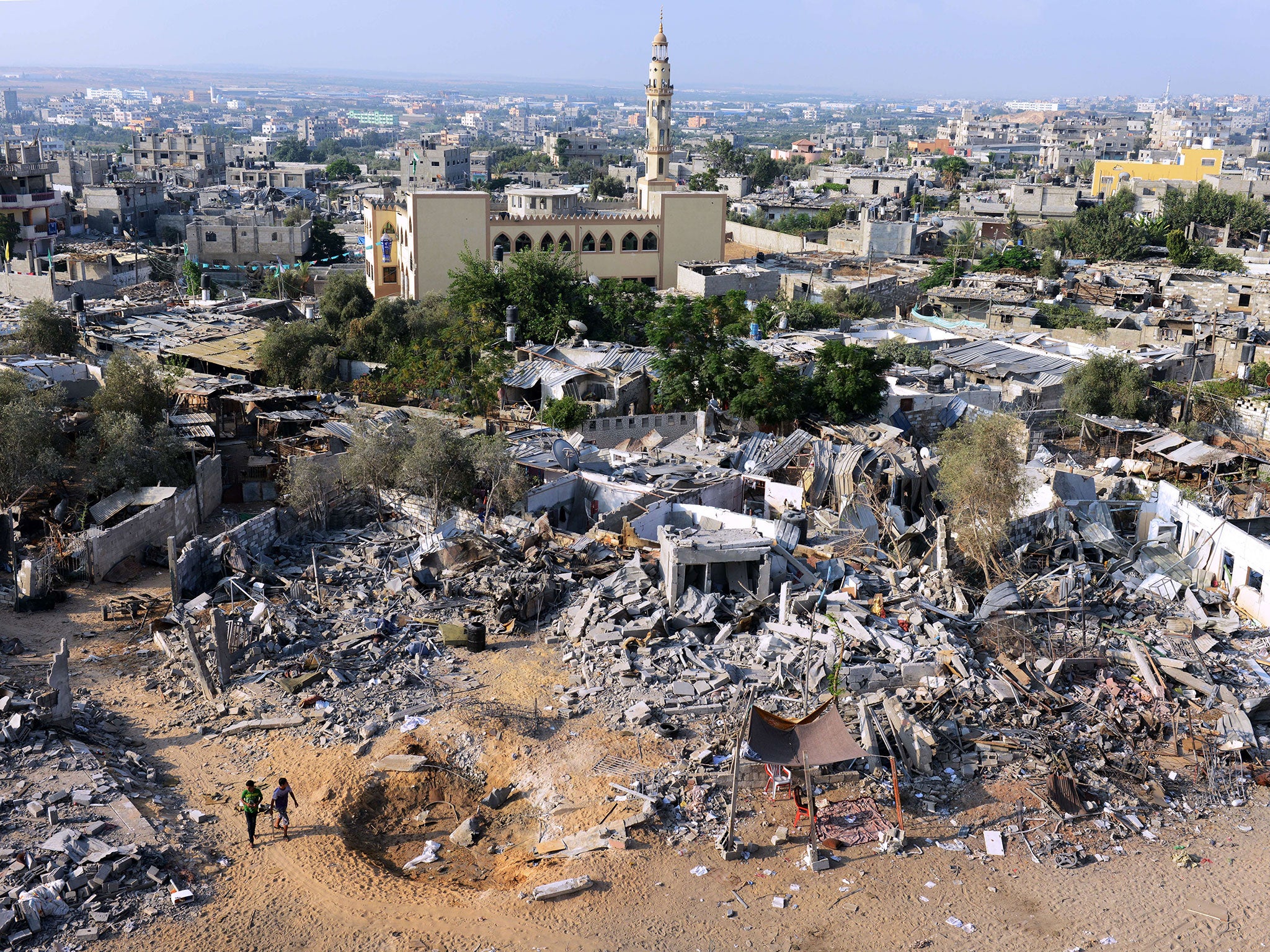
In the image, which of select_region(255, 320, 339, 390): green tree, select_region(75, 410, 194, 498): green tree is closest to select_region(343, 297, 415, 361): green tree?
select_region(255, 320, 339, 390): green tree

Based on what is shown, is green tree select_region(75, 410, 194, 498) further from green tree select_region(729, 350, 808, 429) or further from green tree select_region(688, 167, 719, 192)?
green tree select_region(688, 167, 719, 192)

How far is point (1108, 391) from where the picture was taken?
20.2m

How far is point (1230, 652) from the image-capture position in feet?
40.4

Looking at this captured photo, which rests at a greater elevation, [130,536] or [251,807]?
[130,536]

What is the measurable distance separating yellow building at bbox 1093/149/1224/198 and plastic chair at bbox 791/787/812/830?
2066 inches

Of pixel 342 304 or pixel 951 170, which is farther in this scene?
pixel 951 170

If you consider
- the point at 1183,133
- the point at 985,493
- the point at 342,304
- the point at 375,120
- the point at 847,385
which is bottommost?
the point at 985,493

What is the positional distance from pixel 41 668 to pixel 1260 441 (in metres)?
18.9

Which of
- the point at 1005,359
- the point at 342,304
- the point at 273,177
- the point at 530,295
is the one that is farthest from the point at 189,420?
the point at 273,177

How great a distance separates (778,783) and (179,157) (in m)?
68.0

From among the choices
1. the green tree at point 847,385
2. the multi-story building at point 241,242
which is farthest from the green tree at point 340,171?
the green tree at point 847,385

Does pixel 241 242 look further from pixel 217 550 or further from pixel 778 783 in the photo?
pixel 778 783

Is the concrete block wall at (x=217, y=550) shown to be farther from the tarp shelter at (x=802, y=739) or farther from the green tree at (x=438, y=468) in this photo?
the tarp shelter at (x=802, y=739)

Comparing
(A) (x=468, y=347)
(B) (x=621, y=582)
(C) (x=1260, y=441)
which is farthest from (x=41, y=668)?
(C) (x=1260, y=441)
